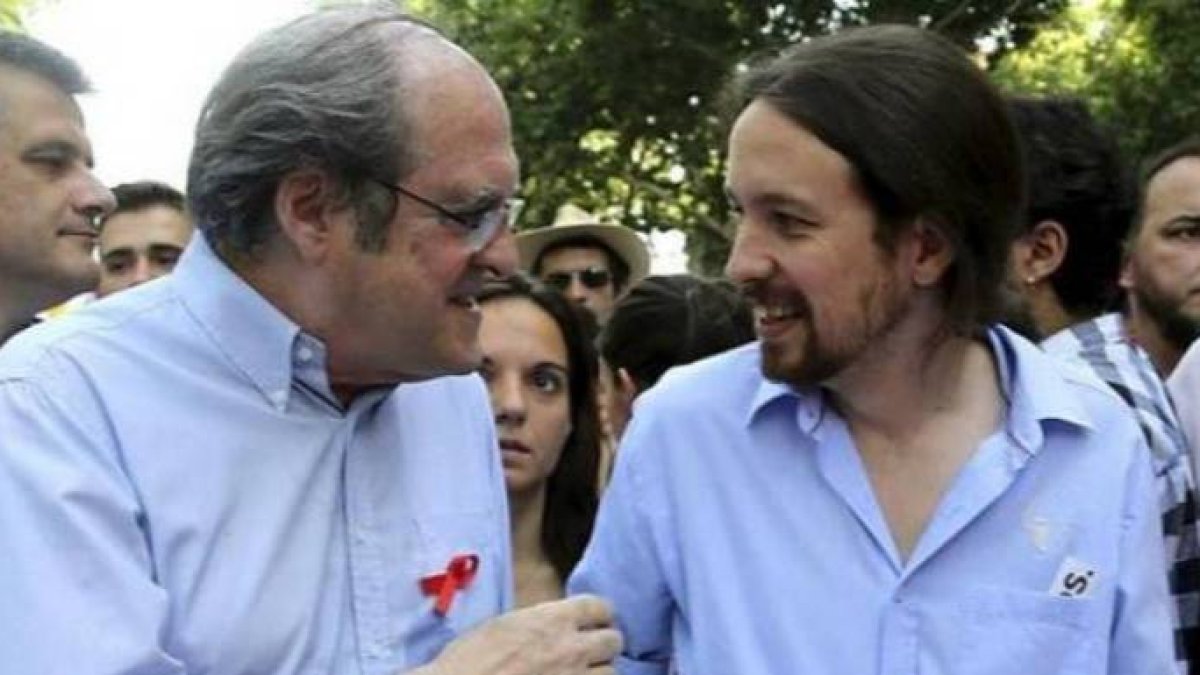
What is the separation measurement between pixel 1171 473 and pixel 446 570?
1137 millimetres

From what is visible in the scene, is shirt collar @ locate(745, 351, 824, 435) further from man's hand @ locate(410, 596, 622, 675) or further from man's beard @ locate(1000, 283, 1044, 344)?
man's beard @ locate(1000, 283, 1044, 344)

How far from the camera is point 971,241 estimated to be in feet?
8.16

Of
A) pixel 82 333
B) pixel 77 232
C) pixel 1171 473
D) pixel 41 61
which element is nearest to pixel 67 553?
pixel 82 333

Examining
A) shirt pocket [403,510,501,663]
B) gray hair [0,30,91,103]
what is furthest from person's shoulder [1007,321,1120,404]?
gray hair [0,30,91,103]

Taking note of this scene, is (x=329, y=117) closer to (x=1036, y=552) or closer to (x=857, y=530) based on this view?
(x=857, y=530)

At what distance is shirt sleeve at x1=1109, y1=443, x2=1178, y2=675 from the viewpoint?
2387 millimetres

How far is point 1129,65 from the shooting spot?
890 inches

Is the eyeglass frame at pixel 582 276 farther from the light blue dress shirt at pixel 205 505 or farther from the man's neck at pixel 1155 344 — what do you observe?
the light blue dress shirt at pixel 205 505

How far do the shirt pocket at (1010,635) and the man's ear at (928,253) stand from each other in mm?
421

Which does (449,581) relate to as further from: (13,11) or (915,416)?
(13,11)

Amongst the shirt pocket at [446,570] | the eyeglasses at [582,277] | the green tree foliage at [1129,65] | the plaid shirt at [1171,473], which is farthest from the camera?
the green tree foliage at [1129,65]

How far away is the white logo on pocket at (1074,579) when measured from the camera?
2363 millimetres

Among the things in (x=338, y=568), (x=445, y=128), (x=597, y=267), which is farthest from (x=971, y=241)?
(x=597, y=267)

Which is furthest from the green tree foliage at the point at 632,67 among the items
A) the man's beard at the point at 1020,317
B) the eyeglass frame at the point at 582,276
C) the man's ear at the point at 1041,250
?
the man's beard at the point at 1020,317
